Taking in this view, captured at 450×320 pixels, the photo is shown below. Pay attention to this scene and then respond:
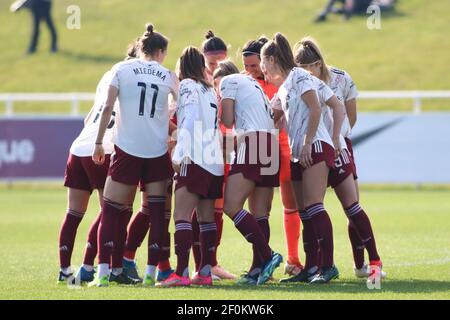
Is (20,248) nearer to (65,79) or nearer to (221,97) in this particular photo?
(221,97)

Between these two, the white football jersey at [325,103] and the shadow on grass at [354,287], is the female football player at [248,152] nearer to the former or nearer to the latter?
the shadow on grass at [354,287]

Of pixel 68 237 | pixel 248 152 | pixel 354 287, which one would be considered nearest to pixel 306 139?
pixel 248 152

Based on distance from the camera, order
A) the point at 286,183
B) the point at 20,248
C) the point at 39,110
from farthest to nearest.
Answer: the point at 39,110
the point at 20,248
the point at 286,183

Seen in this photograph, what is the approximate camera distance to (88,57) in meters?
35.2

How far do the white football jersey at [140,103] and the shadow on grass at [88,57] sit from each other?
26.1 m

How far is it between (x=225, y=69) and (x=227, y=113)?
0.60 m

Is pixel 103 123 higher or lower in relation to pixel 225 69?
lower

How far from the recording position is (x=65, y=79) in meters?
33.2

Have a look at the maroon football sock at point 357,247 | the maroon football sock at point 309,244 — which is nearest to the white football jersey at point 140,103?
the maroon football sock at point 309,244

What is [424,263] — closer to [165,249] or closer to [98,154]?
[165,249]

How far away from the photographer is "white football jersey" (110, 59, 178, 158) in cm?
834

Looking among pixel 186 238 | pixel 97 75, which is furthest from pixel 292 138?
pixel 97 75

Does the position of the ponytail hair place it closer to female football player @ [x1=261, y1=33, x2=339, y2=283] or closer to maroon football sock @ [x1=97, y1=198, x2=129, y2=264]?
female football player @ [x1=261, y1=33, x2=339, y2=283]

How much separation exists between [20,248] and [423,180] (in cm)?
1073
